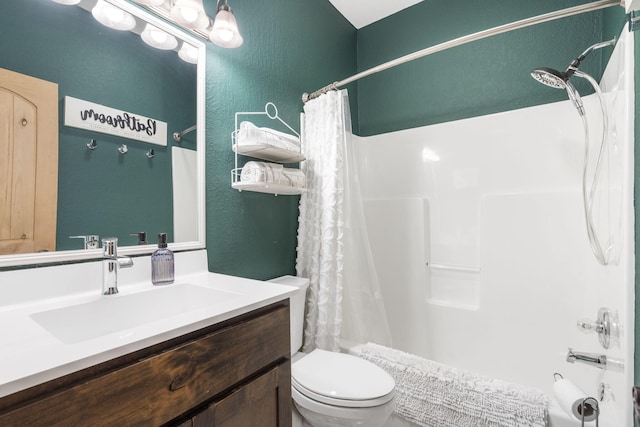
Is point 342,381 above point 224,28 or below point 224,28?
below

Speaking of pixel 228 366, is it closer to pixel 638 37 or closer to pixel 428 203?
pixel 638 37

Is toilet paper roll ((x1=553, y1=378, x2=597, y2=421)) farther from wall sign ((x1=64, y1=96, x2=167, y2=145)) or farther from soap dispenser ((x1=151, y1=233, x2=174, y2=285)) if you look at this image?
wall sign ((x1=64, y1=96, x2=167, y2=145))

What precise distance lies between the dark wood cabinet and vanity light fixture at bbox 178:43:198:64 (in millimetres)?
1115

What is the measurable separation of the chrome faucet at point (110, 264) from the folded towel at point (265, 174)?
0.59m

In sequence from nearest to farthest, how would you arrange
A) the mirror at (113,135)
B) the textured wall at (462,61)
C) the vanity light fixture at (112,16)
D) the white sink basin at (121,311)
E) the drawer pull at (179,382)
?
the drawer pull at (179,382) → the white sink basin at (121,311) → the mirror at (113,135) → the vanity light fixture at (112,16) → the textured wall at (462,61)

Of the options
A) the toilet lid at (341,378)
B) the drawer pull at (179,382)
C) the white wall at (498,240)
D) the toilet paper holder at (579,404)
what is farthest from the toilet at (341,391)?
the white wall at (498,240)

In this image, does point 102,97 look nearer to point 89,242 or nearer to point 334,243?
point 89,242

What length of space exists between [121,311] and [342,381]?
0.83 m

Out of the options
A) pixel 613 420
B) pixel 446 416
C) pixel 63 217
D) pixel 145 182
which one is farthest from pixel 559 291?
pixel 63 217

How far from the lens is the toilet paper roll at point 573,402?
94 cm

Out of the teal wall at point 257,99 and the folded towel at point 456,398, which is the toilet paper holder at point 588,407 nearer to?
the folded towel at point 456,398

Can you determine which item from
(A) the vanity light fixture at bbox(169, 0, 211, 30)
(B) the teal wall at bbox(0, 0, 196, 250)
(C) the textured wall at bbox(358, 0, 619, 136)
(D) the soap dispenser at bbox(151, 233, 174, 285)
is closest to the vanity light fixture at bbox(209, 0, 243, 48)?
(A) the vanity light fixture at bbox(169, 0, 211, 30)

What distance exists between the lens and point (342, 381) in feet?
3.92

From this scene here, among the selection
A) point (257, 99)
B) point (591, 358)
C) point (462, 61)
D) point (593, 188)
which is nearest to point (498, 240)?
point (593, 188)
